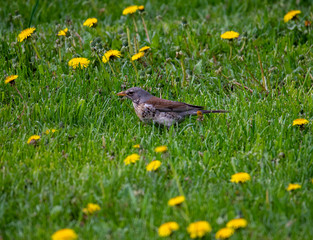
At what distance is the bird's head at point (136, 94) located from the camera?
16.9 ft

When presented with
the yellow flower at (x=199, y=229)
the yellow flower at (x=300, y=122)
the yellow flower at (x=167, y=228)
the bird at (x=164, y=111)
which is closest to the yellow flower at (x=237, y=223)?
the yellow flower at (x=199, y=229)

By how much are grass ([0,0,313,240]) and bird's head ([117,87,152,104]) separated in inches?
8.0

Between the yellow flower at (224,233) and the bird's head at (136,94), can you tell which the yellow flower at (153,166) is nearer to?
the yellow flower at (224,233)

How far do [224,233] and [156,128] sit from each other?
2253 millimetres

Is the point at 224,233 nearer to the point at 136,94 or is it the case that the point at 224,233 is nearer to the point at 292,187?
the point at 292,187

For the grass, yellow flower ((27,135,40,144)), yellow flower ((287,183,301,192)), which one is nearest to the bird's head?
the grass

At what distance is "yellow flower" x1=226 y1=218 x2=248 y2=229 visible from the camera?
9.80 ft

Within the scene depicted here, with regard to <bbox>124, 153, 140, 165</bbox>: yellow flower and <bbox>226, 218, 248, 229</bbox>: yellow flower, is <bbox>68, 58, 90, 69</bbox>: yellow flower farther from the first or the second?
<bbox>226, 218, 248, 229</bbox>: yellow flower

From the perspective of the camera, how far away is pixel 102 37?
268 inches

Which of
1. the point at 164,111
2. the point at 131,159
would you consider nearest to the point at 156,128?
the point at 164,111

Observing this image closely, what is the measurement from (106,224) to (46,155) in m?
1.22

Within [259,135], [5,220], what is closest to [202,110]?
[259,135]

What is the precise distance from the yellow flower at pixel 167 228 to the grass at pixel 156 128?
16 cm

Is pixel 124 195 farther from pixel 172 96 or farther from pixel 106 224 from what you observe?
pixel 172 96
